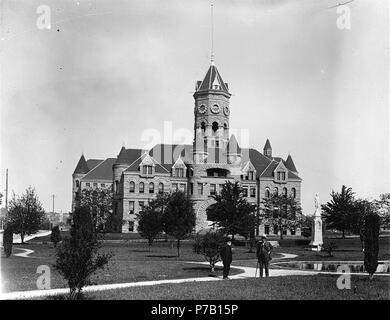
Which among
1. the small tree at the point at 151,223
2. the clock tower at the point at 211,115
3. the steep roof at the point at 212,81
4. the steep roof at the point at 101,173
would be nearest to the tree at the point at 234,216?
the small tree at the point at 151,223

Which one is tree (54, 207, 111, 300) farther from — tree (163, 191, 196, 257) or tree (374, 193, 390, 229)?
tree (374, 193, 390, 229)

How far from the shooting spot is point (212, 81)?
73938 millimetres

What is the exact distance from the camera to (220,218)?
41.2m

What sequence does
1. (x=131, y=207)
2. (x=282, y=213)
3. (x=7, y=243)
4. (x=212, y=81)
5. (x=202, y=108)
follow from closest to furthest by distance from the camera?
(x=7, y=243)
(x=282, y=213)
(x=131, y=207)
(x=202, y=108)
(x=212, y=81)

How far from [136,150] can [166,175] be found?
12795 millimetres

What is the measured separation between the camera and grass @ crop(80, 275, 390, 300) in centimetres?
1361

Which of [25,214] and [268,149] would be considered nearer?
[25,214]

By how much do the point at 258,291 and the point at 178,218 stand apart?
19748mm

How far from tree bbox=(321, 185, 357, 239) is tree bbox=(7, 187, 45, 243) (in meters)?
31.8

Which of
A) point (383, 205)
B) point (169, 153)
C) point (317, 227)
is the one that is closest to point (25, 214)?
point (317, 227)

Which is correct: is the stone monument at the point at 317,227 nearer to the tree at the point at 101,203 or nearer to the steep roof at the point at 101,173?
the tree at the point at 101,203

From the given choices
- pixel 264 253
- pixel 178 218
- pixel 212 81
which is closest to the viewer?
pixel 264 253

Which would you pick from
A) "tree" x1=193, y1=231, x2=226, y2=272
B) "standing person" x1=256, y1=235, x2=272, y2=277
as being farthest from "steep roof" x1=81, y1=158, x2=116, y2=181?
"standing person" x1=256, y1=235, x2=272, y2=277

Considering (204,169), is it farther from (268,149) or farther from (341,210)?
(341,210)
